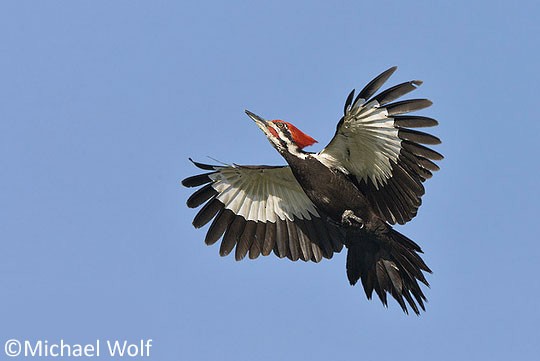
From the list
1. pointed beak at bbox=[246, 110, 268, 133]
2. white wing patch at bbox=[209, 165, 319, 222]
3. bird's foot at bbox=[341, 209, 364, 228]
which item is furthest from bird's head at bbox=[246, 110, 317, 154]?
bird's foot at bbox=[341, 209, 364, 228]

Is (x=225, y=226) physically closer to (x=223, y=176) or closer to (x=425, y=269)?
(x=223, y=176)

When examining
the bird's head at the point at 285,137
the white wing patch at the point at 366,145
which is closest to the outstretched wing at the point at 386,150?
the white wing patch at the point at 366,145

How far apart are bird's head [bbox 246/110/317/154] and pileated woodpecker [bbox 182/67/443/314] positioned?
14 mm

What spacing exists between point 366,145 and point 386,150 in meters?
0.27

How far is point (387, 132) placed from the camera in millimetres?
13539

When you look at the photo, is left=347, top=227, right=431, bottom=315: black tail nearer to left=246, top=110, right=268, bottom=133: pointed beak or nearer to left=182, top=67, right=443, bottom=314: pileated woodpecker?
left=182, top=67, right=443, bottom=314: pileated woodpecker

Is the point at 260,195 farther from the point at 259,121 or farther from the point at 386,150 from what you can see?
the point at 386,150

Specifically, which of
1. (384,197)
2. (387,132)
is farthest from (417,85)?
(384,197)

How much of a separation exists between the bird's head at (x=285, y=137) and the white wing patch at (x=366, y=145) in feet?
0.95

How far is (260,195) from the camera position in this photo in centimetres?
1534

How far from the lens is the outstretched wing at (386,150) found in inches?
524

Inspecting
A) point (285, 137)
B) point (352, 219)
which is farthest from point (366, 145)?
point (285, 137)

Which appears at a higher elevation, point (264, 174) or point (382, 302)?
point (264, 174)

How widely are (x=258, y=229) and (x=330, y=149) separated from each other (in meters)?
2.01
